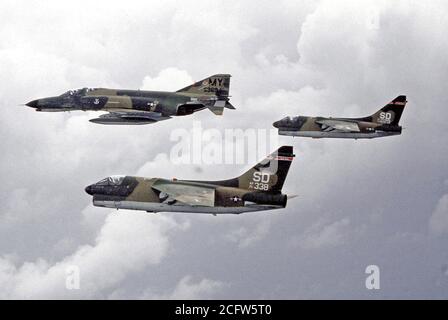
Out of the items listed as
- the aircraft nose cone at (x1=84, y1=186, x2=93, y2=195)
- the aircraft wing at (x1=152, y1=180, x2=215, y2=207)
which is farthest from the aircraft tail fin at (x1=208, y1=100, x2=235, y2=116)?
the aircraft nose cone at (x1=84, y1=186, x2=93, y2=195)

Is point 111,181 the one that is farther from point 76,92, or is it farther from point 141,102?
point 76,92

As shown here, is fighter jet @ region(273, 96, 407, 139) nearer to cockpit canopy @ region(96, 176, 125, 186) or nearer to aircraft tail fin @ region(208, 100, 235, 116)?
aircraft tail fin @ region(208, 100, 235, 116)

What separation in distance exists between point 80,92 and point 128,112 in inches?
228

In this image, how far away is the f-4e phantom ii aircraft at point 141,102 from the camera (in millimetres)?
83875

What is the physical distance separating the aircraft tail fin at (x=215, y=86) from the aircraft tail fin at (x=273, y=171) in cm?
2147

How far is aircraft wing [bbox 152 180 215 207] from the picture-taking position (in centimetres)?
6450

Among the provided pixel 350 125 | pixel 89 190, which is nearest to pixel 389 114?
pixel 350 125

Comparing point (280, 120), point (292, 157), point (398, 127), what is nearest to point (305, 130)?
point (280, 120)

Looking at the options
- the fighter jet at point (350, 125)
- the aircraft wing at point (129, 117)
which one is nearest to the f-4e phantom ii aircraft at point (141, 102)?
the aircraft wing at point (129, 117)

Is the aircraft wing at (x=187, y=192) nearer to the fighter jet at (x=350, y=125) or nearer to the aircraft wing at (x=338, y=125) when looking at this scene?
the aircraft wing at (x=338, y=125)

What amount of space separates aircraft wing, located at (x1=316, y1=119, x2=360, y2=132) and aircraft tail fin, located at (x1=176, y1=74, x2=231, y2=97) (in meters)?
9.65

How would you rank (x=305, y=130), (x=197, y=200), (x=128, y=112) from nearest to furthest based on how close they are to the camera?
(x=197, y=200) < (x=128, y=112) < (x=305, y=130)

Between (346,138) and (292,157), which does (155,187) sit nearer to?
(292,157)

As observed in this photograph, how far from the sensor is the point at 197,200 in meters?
64.6
